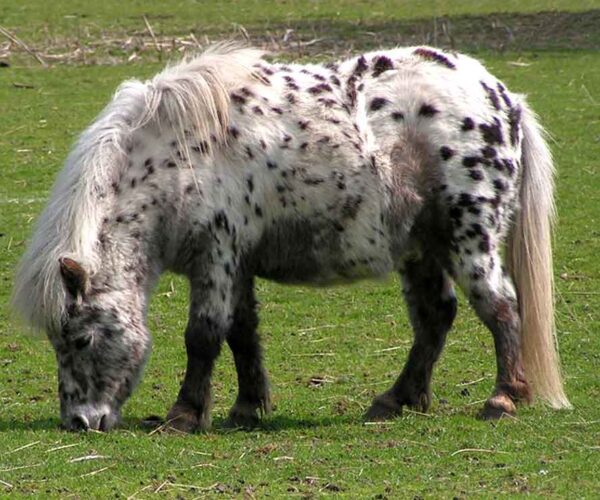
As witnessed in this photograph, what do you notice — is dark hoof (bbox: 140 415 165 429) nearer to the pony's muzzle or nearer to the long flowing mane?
the pony's muzzle

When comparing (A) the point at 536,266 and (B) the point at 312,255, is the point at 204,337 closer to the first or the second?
(B) the point at 312,255

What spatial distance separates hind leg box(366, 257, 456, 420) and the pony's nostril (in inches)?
74.6

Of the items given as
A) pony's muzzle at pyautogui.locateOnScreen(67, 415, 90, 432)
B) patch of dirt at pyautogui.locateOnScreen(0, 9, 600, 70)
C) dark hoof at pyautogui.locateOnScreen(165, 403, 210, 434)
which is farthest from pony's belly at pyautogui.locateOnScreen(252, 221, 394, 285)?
patch of dirt at pyautogui.locateOnScreen(0, 9, 600, 70)

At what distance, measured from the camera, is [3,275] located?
11781 millimetres

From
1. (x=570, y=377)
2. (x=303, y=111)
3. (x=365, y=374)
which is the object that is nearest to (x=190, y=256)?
(x=303, y=111)

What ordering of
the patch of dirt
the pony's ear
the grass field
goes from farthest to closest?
1. the patch of dirt
2. the pony's ear
3. the grass field

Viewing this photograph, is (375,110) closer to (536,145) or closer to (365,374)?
(536,145)

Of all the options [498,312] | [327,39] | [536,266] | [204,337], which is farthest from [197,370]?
[327,39]

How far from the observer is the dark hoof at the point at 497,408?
26.6 feet

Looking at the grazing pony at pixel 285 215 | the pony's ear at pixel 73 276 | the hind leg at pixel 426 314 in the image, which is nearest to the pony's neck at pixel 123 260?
the grazing pony at pixel 285 215

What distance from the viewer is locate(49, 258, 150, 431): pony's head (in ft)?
25.6

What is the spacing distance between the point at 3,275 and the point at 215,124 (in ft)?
13.9

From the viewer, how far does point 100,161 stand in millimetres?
7930

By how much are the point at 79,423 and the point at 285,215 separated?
1.59 metres
